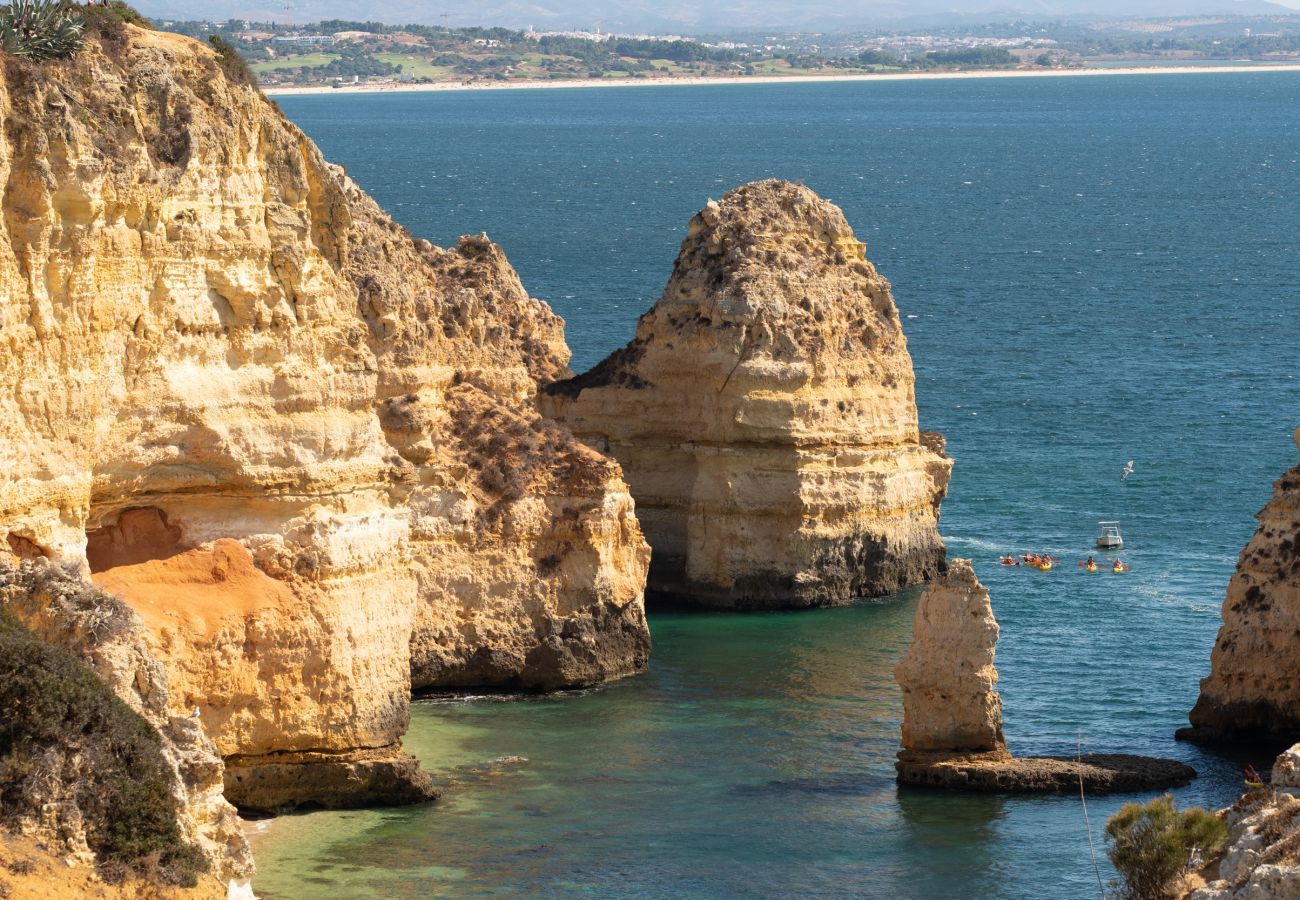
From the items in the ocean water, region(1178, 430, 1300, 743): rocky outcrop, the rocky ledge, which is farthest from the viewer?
region(1178, 430, 1300, 743): rocky outcrop

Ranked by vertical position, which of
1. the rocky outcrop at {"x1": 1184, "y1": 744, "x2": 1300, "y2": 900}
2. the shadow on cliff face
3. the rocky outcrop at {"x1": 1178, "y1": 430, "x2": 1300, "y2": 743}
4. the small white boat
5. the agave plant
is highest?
the agave plant

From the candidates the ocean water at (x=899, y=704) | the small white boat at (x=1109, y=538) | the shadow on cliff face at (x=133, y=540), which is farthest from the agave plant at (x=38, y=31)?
the small white boat at (x=1109, y=538)

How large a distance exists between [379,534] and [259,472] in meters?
2.76

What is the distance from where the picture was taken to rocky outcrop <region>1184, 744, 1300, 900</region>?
32.1 m

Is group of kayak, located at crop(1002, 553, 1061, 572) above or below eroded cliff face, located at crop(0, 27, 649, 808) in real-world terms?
below

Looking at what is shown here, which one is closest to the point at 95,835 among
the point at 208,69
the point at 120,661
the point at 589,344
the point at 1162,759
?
the point at 120,661

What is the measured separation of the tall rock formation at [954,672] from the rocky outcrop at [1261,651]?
240 inches

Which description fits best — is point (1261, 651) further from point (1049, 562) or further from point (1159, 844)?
point (1049, 562)

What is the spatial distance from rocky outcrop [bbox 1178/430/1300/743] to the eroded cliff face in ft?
55.8

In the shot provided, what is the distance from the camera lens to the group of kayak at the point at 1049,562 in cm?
7144

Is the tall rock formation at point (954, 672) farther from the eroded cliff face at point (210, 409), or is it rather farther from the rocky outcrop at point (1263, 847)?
the rocky outcrop at point (1263, 847)

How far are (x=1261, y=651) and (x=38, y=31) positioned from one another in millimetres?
27378

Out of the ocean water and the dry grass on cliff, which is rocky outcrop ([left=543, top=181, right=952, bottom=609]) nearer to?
the ocean water

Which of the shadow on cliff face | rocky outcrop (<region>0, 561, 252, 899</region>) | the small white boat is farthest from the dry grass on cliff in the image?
the small white boat
